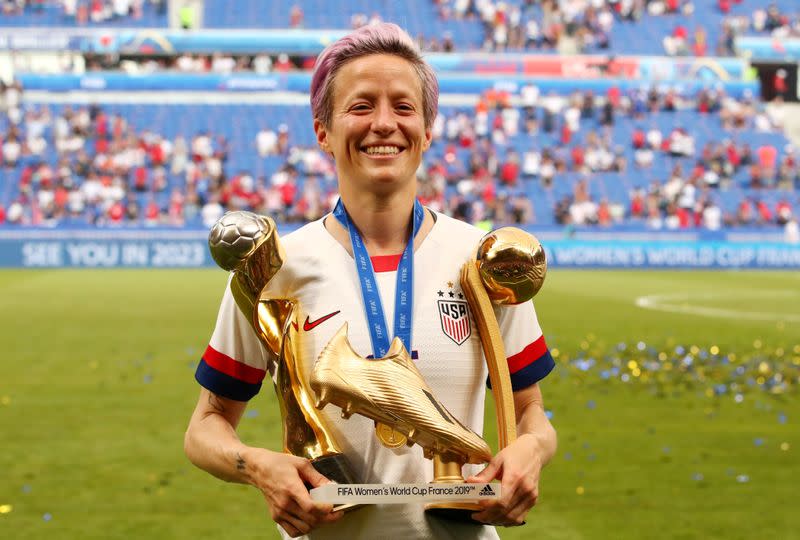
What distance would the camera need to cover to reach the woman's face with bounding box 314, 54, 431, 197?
7.14 feet

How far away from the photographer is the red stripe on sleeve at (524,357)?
239 centimetres

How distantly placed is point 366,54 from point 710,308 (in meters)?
16.9

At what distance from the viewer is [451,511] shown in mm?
2150

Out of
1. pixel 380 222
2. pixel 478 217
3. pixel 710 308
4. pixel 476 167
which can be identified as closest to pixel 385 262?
pixel 380 222

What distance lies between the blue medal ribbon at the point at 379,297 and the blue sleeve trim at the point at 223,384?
0.36 metres

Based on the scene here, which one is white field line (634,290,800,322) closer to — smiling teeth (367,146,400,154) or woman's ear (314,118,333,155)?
woman's ear (314,118,333,155)

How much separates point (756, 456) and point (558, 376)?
142 inches

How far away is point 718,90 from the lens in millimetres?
37719

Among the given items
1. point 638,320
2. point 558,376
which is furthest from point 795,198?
point 558,376

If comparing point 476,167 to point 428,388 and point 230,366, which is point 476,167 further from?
point 428,388

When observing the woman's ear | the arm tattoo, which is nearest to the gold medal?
the arm tattoo

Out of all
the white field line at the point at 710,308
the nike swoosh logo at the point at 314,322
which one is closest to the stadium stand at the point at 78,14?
the white field line at the point at 710,308

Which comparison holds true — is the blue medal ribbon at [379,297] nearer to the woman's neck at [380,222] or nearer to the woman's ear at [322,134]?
the woman's neck at [380,222]

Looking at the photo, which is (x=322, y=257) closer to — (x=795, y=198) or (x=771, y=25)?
(x=795, y=198)
